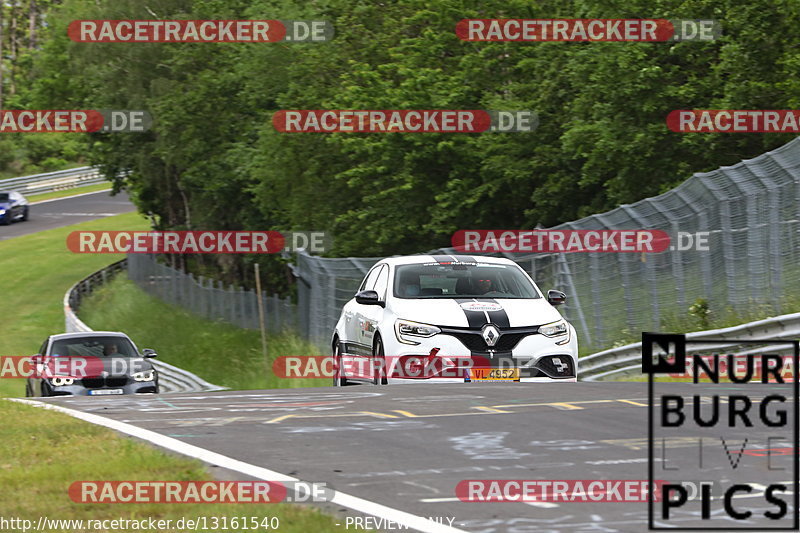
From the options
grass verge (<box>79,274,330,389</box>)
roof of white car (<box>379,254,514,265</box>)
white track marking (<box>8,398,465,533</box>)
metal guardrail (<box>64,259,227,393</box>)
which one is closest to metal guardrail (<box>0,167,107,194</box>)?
metal guardrail (<box>64,259,227,393</box>)

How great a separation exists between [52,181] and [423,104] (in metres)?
56.4

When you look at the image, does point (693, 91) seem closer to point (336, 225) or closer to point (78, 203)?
point (336, 225)

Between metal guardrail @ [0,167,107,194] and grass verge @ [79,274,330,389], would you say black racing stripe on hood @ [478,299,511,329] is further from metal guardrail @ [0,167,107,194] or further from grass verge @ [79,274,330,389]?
metal guardrail @ [0,167,107,194]

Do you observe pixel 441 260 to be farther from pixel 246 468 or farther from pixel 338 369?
pixel 246 468

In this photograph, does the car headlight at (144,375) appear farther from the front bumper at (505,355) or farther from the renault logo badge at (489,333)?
the renault logo badge at (489,333)

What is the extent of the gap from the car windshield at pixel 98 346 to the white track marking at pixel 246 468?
388 inches

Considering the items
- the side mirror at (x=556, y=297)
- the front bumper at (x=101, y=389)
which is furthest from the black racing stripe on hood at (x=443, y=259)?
the front bumper at (x=101, y=389)

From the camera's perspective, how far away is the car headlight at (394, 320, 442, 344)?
46.4ft

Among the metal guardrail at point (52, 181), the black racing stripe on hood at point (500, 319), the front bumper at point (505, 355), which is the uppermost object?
the metal guardrail at point (52, 181)

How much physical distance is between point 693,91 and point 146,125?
91.0ft

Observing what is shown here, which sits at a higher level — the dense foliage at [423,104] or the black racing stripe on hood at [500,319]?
the dense foliage at [423,104]

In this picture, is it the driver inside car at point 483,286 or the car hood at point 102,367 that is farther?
the car hood at point 102,367

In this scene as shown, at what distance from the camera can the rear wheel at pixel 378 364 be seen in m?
14.6

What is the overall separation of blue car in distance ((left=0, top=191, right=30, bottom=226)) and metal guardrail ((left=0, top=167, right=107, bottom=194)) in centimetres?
1191
